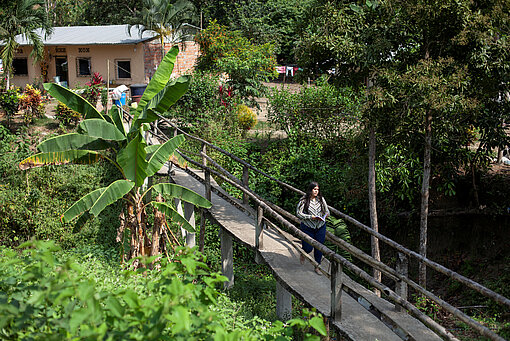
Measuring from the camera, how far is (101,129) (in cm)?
946

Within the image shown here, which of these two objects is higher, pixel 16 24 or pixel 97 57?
pixel 16 24

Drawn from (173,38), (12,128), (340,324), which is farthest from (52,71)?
(340,324)

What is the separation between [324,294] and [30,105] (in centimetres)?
1614

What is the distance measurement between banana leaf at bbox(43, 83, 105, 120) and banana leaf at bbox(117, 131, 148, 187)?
110cm

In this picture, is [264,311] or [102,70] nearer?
[264,311]

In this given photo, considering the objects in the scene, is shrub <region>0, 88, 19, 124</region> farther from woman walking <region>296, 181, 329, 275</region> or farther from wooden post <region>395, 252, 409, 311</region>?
wooden post <region>395, 252, 409, 311</region>

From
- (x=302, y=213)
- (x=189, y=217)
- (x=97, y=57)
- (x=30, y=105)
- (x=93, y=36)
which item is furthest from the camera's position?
(x=93, y=36)

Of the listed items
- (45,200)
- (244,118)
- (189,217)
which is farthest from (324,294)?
(244,118)

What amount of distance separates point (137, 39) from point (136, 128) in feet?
52.4

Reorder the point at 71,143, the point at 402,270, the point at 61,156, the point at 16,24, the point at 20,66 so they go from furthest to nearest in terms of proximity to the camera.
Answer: the point at 20,66 → the point at 16,24 → the point at 61,156 → the point at 71,143 → the point at 402,270

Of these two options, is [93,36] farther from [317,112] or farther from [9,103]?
[317,112]

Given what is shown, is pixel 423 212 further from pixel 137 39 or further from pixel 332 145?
pixel 137 39

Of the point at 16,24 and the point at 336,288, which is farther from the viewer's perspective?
the point at 16,24

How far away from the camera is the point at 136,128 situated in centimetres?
1032
